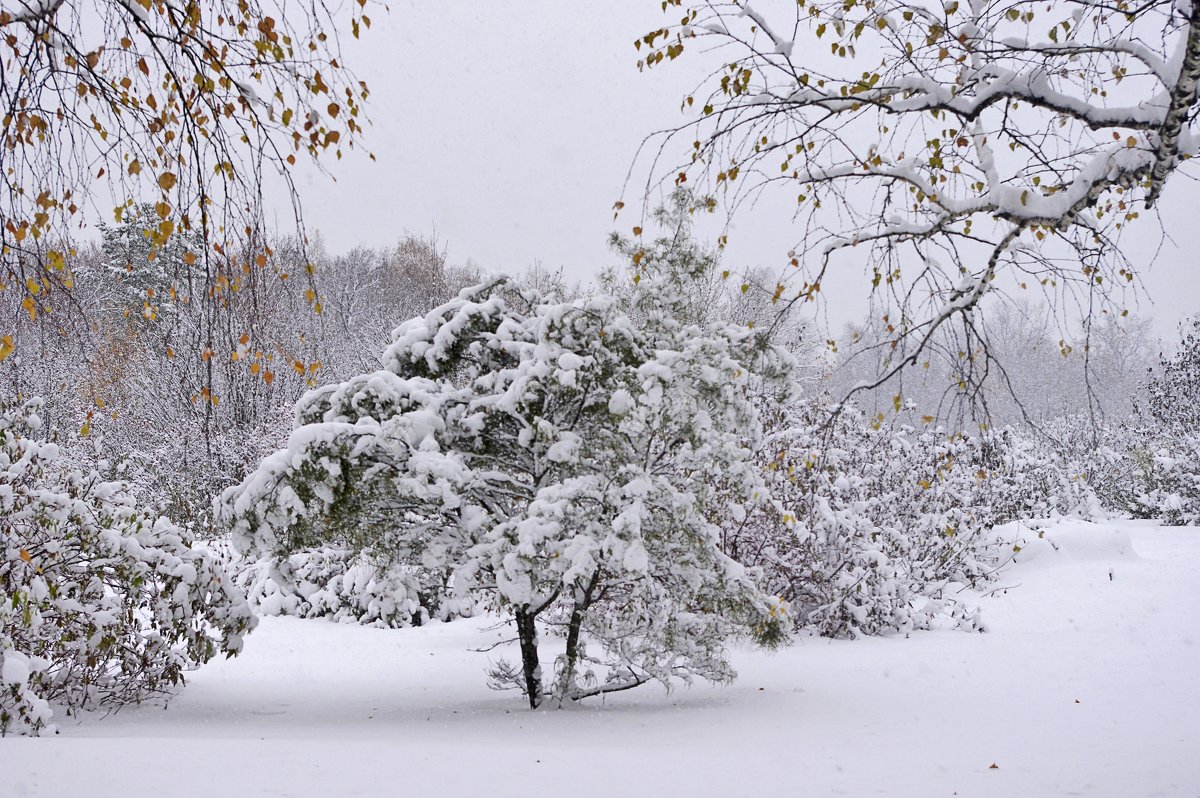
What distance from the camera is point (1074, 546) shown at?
13.6m

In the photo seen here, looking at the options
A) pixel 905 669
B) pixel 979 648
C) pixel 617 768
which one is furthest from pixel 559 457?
pixel 979 648

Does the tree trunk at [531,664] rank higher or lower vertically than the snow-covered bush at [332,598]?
lower

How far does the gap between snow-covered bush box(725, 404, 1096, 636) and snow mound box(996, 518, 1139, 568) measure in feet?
6.83

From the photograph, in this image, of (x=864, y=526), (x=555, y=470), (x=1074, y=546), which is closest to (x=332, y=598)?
(x=555, y=470)

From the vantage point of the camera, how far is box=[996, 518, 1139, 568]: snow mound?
1329cm

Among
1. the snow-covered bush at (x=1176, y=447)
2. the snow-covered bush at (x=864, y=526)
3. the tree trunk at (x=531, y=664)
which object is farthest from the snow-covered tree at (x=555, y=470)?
the snow-covered bush at (x=1176, y=447)

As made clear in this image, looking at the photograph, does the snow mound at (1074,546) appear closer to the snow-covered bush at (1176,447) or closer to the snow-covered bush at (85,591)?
the snow-covered bush at (1176,447)

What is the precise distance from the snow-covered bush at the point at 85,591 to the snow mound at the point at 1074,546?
11379 mm

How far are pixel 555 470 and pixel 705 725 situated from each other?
6.87 ft

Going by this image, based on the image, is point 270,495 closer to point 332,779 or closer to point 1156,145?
point 332,779

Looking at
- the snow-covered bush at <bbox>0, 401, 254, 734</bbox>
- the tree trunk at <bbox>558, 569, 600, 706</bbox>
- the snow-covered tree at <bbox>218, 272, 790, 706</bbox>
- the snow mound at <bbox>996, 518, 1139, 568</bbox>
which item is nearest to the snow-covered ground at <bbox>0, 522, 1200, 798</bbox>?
the tree trunk at <bbox>558, 569, 600, 706</bbox>

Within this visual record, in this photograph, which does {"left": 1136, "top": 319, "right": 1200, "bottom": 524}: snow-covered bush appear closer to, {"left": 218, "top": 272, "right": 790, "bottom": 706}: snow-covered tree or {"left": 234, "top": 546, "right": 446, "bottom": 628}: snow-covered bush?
{"left": 218, "top": 272, "right": 790, "bottom": 706}: snow-covered tree

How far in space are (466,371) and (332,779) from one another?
3.88 m

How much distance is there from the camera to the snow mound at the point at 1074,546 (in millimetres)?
13289
